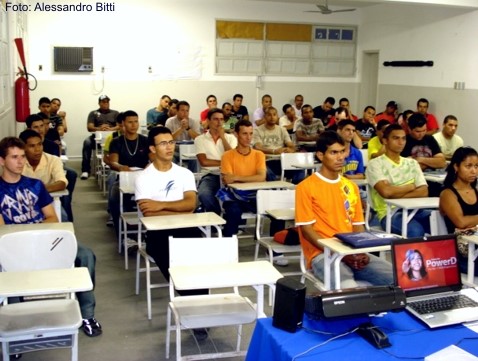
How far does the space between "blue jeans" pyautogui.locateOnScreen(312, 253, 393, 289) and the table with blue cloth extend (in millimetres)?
935

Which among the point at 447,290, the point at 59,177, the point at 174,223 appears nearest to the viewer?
the point at 447,290

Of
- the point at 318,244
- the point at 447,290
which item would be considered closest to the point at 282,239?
the point at 318,244

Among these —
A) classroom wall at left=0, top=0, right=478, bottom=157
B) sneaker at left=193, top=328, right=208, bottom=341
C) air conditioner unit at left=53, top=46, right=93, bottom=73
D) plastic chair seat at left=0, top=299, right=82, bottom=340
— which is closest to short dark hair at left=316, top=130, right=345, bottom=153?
sneaker at left=193, top=328, right=208, bottom=341

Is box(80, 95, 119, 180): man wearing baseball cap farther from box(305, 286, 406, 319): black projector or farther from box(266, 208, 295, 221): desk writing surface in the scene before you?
box(305, 286, 406, 319): black projector

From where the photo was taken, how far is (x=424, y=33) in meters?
10.7

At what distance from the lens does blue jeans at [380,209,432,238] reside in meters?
4.37

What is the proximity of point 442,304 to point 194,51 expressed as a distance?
9.79 meters

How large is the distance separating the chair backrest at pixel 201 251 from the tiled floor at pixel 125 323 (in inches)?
22.9

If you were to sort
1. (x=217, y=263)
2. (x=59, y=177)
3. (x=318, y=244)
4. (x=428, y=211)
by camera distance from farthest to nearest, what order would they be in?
(x=59, y=177), (x=428, y=211), (x=318, y=244), (x=217, y=263)

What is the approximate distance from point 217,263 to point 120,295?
4.90 ft

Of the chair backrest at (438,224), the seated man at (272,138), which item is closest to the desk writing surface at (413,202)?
the chair backrest at (438,224)

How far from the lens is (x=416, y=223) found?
444 cm

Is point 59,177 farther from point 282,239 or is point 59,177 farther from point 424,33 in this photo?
point 424,33

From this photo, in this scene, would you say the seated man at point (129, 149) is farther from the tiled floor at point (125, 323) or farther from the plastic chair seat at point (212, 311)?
the plastic chair seat at point (212, 311)
